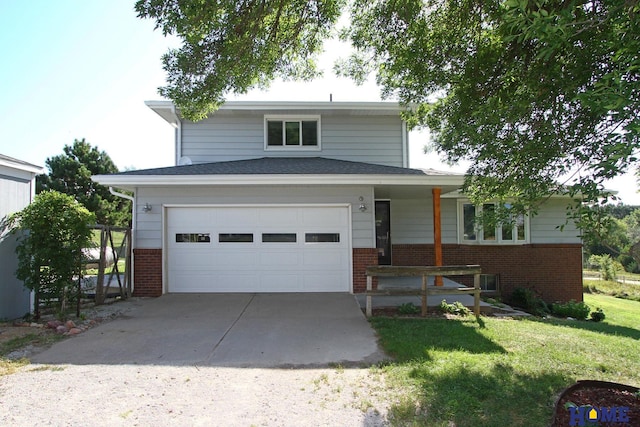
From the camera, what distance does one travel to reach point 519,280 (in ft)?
45.7

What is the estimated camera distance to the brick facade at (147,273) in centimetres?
1032

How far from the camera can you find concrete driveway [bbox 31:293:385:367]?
5.48 meters

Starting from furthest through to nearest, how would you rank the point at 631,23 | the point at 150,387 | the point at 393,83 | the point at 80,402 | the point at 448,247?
the point at 448,247 < the point at 393,83 < the point at 150,387 < the point at 80,402 < the point at 631,23

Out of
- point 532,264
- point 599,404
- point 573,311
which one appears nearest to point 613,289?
point 532,264

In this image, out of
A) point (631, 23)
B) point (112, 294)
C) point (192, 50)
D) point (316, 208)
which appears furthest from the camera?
point (316, 208)

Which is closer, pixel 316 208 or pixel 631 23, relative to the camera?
pixel 631 23

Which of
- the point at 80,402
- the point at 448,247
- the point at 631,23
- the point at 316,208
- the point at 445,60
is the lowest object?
the point at 80,402

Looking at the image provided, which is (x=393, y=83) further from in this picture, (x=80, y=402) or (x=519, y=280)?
(x=519, y=280)

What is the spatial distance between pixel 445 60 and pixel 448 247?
776cm

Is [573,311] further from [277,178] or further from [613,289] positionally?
[613,289]

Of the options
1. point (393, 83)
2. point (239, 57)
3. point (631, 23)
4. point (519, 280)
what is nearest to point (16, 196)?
point (239, 57)

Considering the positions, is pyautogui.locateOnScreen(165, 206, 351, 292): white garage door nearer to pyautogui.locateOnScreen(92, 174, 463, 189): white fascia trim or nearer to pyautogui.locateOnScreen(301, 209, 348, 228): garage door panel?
pyautogui.locateOnScreen(301, 209, 348, 228): garage door panel

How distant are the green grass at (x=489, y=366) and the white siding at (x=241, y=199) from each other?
131 inches

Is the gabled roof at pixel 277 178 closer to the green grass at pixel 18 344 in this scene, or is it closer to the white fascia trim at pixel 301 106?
the white fascia trim at pixel 301 106
